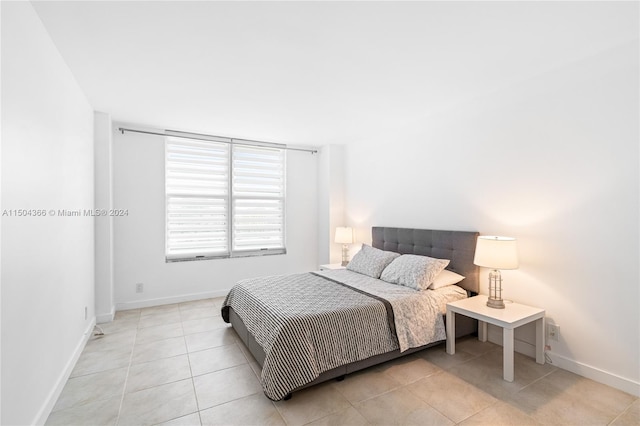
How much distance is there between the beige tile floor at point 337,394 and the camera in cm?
186

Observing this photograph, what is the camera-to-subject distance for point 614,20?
1.87m


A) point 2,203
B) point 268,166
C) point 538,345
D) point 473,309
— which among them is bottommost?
point 538,345

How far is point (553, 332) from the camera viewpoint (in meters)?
2.50

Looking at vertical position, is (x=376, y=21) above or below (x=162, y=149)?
above

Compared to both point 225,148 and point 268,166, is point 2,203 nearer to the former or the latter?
point 225,148

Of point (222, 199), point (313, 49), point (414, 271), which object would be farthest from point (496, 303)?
point (222, 199)

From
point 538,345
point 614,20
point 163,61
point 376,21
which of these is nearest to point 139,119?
point 163,61

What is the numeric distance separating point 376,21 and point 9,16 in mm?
1935

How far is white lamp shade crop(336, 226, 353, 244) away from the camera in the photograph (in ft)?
15.1

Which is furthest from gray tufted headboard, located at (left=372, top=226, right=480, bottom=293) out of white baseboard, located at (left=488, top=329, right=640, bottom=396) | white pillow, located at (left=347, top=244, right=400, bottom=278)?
white baseboard, located at (left=488, top=329, right=640, bottom=396)

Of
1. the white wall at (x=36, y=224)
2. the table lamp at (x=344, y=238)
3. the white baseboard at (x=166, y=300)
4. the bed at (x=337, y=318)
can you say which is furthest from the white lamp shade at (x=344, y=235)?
the white wall at (x=36, y=224)

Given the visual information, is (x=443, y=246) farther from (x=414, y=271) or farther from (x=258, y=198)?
(x=258, y=198)

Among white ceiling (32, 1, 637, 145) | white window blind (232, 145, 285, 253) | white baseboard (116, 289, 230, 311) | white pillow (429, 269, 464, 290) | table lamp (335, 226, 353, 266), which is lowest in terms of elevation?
white baseboard (116, 289, 230, 311)

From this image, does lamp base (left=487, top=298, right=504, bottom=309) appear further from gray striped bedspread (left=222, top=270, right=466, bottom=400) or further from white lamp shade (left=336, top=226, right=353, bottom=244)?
white lamp shade (left=336, top=226, right=353, bottom=244)
